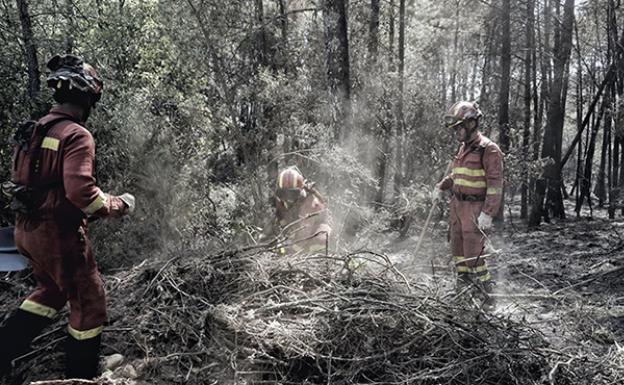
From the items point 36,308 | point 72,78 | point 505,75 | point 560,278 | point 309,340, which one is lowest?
point 560,278

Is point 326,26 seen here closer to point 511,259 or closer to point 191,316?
point 511,259

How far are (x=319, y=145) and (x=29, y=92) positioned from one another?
3973 mm

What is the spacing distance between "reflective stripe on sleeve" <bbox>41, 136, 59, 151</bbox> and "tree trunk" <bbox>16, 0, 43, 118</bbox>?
2.69m

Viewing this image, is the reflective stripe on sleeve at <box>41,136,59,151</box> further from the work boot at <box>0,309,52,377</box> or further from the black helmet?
the work boot at <box>0,309,52,377</box>

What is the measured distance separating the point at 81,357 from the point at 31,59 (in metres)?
3.55

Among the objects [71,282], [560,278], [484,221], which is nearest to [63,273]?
[71,282]

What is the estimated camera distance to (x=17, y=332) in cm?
299

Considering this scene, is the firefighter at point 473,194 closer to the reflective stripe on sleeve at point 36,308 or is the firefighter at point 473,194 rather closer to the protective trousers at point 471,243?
the protective trousers at point 471,243

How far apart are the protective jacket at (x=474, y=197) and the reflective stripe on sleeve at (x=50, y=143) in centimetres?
371

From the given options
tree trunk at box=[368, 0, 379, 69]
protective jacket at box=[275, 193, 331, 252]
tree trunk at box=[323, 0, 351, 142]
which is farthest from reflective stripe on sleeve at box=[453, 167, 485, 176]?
tree trunk at box=[368, 0, 379, 69]

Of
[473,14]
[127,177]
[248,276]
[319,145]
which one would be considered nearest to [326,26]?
[319,145]

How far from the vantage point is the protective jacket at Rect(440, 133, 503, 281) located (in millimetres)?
4953

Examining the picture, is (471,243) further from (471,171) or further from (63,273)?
(63,273)

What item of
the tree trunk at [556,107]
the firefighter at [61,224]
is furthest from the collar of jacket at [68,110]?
the tree trunk at [556,107]
